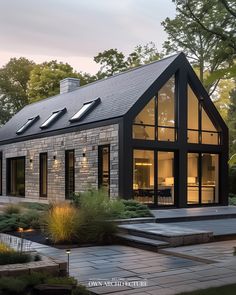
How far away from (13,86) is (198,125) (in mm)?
27386

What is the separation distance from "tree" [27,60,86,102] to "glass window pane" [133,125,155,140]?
66.5 feet

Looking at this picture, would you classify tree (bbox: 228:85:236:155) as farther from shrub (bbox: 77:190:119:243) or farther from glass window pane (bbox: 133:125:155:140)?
shrub (bbox: 77:190:119:243)

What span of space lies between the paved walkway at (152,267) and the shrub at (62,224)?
443 millimetres

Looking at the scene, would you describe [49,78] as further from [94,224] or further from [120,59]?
[94,224]

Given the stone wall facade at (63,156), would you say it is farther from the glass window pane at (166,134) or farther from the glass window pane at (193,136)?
the glass window pane at (193,136)

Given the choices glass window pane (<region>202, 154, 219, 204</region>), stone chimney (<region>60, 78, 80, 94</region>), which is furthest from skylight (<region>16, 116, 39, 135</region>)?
glass window pane (<region>202, 154, 219, 204</region>)

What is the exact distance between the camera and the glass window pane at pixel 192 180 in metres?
17.1

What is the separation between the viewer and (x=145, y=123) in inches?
632

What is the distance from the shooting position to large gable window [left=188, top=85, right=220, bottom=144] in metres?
17.4

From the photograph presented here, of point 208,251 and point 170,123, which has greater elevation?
point 170,123

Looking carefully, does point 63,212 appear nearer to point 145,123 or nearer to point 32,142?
point 145,123

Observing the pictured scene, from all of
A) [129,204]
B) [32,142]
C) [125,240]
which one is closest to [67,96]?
[32,142]

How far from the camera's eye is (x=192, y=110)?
1758cm

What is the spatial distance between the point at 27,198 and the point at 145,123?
8.56m
